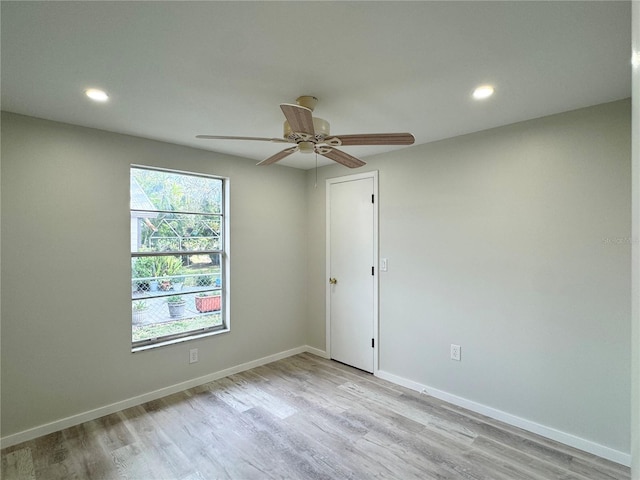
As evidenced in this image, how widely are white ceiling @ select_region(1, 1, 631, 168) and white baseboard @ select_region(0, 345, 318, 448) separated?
233cm

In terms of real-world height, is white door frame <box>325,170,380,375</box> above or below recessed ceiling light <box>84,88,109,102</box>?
below

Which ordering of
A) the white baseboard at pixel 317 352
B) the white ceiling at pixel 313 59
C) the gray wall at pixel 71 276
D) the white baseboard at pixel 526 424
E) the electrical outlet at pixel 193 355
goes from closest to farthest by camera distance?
the white ceiling at pixel 313 59
the white baseboard at pixel 526 424
the gray wall at pixel 71 276
the electrical outlet at pixel 193 355
the white baseboard at pixel 317 352

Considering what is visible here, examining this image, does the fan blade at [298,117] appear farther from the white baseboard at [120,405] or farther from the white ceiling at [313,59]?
the white baseboard at [120,405]

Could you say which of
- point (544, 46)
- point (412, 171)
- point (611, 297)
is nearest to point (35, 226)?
point (412, 171)

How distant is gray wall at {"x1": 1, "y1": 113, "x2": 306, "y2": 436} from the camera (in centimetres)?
230

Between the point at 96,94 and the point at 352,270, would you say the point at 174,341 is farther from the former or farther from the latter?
the point at 96,94

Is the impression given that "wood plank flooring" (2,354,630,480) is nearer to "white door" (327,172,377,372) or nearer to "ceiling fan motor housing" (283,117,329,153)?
"white door" (327,172,377,372)

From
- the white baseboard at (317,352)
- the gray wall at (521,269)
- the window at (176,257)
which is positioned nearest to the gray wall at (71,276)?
the window at (176,257)

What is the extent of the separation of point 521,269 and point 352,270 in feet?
5.63

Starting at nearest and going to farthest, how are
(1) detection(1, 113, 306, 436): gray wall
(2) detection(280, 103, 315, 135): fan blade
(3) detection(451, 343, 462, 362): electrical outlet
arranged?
(2) detection(280, 103, 315, 135): fan blade → (1) detection(1, 113, 306, 436): gray wall → (3) detection(451, 343, 462, 362): electrical outlet

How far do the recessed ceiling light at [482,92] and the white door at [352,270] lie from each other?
1487 mm

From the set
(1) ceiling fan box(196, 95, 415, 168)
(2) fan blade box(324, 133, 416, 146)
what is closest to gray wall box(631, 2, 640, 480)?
(1) ceiling fan box(196, 95, 415, 168)

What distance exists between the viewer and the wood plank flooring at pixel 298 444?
6.60 feet

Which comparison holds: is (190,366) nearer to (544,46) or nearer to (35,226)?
(35,226)
